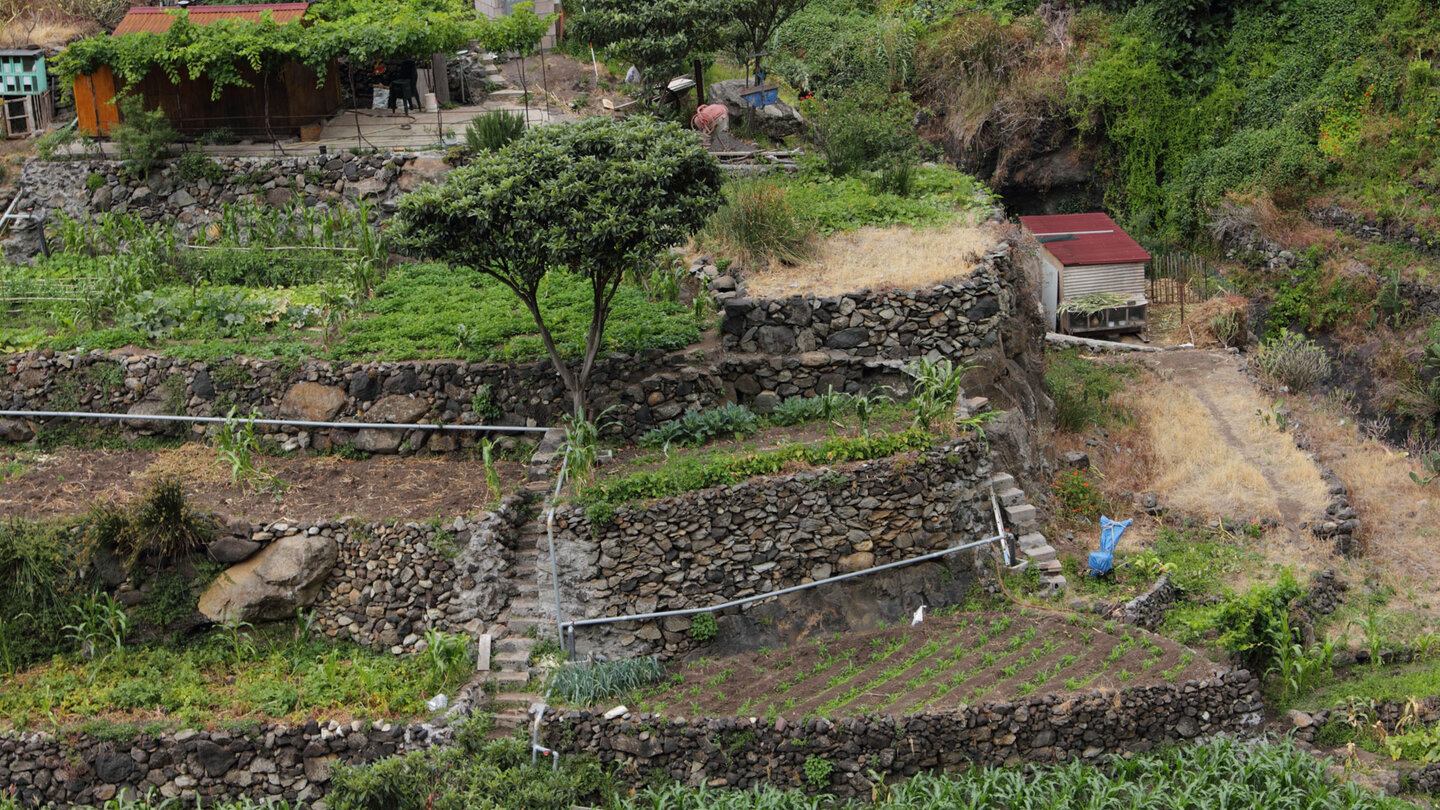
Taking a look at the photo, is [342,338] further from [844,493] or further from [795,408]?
[844,493]

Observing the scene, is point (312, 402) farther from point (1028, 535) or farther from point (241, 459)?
point (1028, 535)

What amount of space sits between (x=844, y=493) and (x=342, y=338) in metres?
7.46

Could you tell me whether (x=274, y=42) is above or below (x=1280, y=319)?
above

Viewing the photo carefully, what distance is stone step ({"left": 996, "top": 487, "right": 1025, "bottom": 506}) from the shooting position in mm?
16031

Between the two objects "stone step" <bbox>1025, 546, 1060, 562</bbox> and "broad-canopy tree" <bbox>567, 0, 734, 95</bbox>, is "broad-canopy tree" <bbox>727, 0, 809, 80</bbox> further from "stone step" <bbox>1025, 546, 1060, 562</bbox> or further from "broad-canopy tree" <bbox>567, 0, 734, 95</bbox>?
"stone step" <bbox>1025, 546, 1060, 562</bbox>

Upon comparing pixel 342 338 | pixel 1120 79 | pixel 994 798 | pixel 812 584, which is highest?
pixel 1120 79

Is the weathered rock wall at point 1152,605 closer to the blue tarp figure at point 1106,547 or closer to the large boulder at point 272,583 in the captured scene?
the blue tarp figure at point 1106,547

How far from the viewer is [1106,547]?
1620cm

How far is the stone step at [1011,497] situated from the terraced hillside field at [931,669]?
1598 mm

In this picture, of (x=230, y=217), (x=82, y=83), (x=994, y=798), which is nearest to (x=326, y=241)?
(x=230, y=217)

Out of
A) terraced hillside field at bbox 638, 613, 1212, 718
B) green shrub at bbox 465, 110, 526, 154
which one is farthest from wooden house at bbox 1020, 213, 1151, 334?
terraced hillside field at bbox 638, 613, 1212, 718

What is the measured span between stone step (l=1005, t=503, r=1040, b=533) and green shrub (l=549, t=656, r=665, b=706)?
4.74 m

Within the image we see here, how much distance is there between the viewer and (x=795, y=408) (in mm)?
16391

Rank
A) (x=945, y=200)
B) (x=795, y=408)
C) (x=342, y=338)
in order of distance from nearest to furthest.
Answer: (x=795, y=408), (x=342, y=338), (x=945, y=200)
